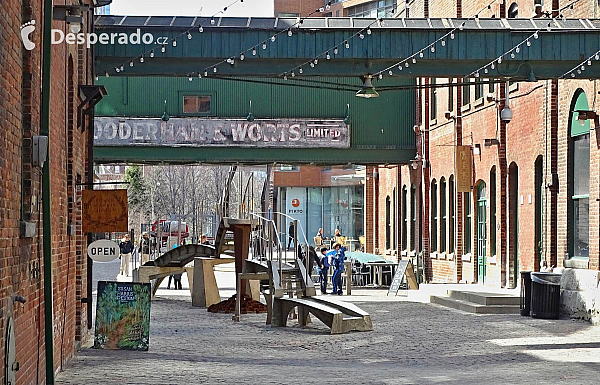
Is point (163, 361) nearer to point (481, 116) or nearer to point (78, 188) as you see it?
point (78, 188)

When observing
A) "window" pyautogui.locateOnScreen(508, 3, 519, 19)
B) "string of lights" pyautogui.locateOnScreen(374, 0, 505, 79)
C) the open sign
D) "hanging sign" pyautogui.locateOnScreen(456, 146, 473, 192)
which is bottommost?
the open sign

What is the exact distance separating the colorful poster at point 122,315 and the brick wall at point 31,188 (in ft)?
1.93

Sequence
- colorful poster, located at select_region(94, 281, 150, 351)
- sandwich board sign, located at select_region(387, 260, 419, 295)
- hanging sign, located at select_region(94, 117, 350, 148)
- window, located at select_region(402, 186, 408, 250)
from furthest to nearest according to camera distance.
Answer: window, located at select_region(402, 186, 408, 250)
hanging sign, located at select_region(94, 117, 350, 148)
sandwich board sign, located at select_region(387, 260, 419, 295)
colorful poster, located at select_region(94, 281, 150, 351)

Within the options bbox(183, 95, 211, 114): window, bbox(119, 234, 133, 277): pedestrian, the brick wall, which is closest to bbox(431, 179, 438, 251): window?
bbox(183, 95, 211, 114): window

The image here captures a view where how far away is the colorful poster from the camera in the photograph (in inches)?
620

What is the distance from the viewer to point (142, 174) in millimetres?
91312

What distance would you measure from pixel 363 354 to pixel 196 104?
19911 mm

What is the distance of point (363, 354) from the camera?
54.9 ft

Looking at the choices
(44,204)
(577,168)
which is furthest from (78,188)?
(577,168)

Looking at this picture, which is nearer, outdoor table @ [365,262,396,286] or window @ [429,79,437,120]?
outdoor table @ [365,262,396,286]

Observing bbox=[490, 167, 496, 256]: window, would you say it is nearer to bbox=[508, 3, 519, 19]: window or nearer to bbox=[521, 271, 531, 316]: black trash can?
bbox=[508, 3, 519, 19]: window

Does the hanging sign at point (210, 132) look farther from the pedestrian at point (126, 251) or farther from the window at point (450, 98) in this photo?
the pedestrian at point (126, 251)

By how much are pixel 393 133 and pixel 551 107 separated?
1268 cm

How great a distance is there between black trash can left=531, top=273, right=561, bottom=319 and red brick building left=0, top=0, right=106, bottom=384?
10.6 m
